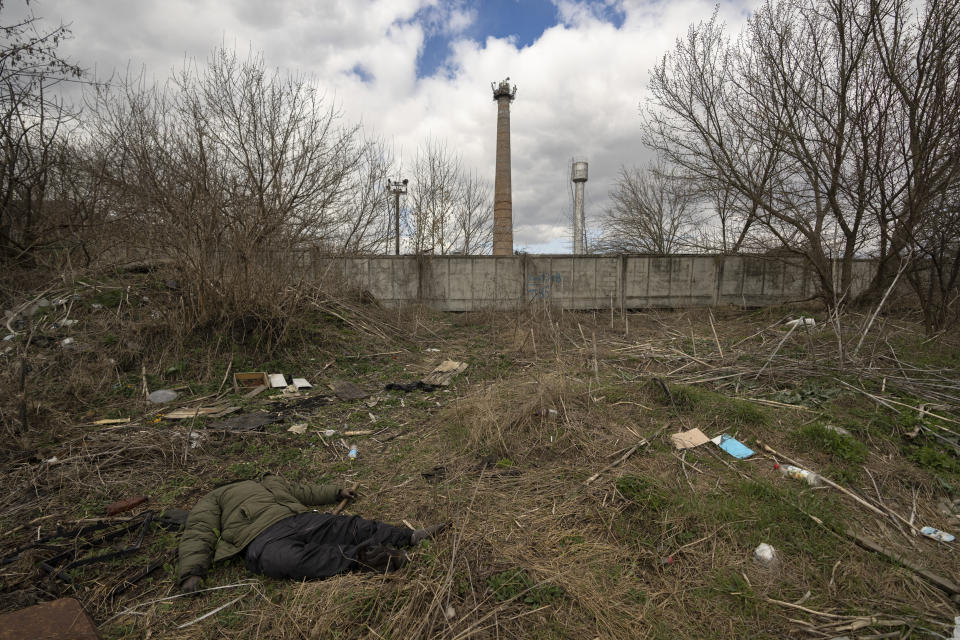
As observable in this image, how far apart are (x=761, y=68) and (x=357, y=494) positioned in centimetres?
1193

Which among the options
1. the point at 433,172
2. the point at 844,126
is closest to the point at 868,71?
the point at 844,126

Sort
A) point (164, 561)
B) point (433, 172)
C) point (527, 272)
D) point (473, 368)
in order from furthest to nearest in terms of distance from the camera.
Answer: point (433, 172)
point (527, 272)
point (473, 368)
point (164, 561)

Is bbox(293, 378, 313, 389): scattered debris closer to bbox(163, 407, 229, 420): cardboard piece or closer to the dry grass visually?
the dry grass

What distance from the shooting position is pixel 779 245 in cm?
1181

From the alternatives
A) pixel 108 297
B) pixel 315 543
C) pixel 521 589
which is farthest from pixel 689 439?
pixel 108 297

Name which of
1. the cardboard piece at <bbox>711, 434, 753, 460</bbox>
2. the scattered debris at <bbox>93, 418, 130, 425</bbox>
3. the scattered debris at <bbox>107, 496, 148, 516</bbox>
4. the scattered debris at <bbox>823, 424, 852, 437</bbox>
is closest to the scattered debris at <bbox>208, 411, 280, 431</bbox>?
the scattered debris at <bbox>93, 418, 130, 425</bbox>

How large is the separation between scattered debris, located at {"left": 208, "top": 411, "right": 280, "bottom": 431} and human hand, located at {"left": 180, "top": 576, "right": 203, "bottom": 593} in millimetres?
2290

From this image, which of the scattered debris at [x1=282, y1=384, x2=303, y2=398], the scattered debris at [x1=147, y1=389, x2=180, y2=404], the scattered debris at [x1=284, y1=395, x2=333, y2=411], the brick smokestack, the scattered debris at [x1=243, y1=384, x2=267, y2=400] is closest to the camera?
the scattered debris at [x1=147, y1=389, x2=180, y2=404]

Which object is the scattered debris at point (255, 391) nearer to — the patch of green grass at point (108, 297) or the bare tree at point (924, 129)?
the patch of green grass at point (108, 297)

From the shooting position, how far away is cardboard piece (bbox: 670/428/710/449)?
3.59m

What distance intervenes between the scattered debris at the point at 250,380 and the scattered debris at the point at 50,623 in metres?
3.84

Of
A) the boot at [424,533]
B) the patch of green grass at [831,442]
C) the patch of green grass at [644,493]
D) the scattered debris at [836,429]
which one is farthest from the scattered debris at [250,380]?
the scattered debris at [836,429]

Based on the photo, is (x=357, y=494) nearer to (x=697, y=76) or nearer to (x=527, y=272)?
(x=527, y=272)

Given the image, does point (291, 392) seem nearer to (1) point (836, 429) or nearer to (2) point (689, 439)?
(2) point (689, 439)
